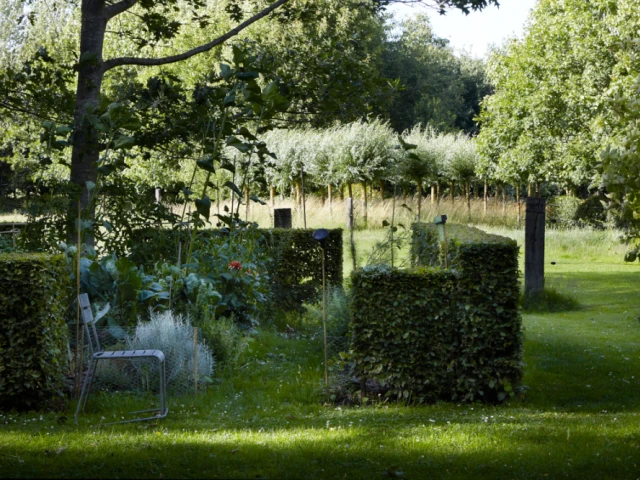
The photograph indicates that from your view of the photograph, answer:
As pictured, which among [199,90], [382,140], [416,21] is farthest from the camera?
[416,21]

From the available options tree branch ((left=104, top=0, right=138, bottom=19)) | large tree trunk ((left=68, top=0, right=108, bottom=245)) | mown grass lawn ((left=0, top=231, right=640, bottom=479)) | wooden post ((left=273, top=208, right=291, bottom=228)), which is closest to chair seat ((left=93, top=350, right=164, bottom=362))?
mown grass lawn ((left=0, top=231, right=640, bottom=479))

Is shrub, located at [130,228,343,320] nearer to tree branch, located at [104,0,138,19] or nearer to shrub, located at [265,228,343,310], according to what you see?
shrub, located at [265,228,343,310]

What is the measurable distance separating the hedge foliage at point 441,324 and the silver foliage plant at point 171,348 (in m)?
1.45

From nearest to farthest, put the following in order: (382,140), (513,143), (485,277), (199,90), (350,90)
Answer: (485,277) → (199,90) → (350,90) → (513,143) → (382,140)

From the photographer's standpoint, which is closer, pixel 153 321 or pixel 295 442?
pixel 295 442

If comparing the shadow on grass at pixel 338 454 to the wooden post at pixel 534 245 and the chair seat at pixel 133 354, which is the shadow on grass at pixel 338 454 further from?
the wooden post at pixel 534 245

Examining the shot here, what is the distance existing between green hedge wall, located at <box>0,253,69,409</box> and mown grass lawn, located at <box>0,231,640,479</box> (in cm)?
25

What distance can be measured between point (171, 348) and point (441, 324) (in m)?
2.34

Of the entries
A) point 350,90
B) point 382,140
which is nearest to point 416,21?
point 382,140

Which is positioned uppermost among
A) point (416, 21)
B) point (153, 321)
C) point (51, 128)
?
point (416, 21)

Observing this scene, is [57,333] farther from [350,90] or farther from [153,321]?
[350,90]

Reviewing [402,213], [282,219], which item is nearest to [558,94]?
[402,213]

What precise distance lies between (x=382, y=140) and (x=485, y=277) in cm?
2536

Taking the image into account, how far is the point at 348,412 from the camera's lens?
6254 millimetres
